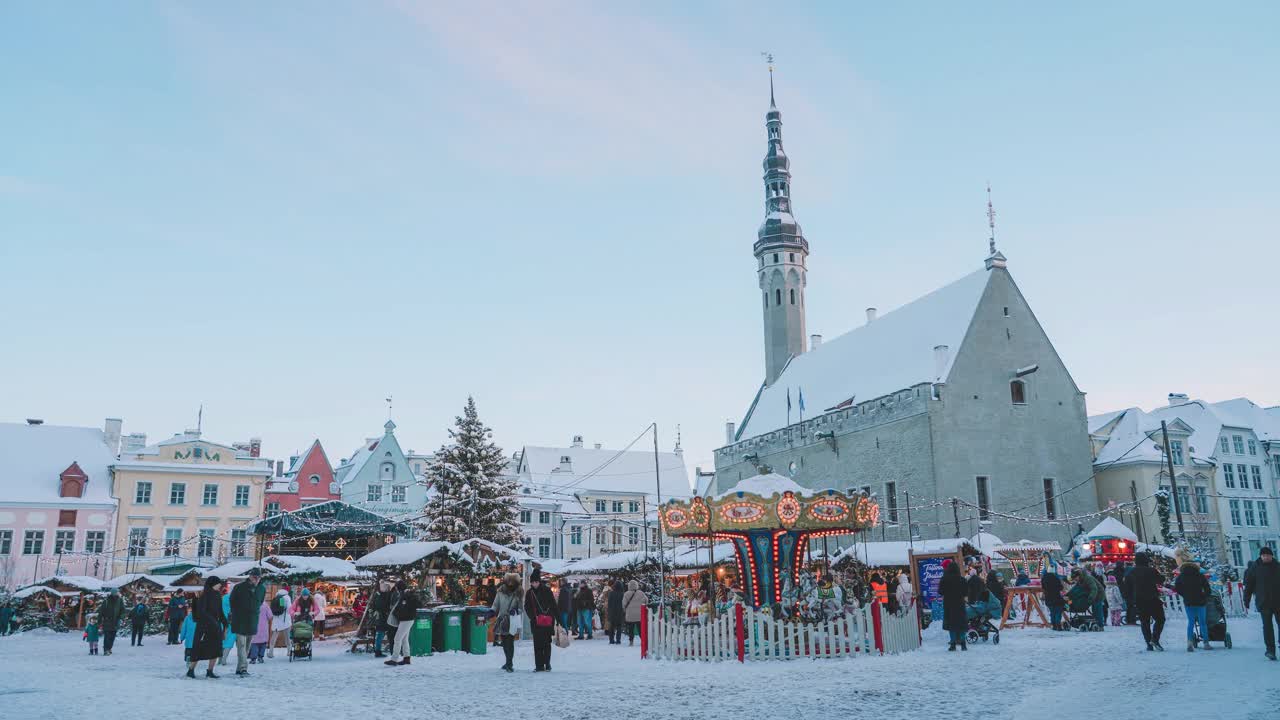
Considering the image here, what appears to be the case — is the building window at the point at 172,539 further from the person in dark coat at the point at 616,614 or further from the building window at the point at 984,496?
the building window at the point at 984,496

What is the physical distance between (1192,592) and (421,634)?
48.3ft

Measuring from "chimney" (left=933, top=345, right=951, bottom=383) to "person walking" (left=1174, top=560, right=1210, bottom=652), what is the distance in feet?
87.1

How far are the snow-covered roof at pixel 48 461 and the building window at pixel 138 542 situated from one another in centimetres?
210

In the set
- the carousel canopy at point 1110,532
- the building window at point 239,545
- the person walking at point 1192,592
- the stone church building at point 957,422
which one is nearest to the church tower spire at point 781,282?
the stone church building at point 957,422

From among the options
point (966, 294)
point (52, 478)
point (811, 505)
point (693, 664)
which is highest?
point (966, 294)

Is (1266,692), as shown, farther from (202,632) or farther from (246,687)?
(202,632)

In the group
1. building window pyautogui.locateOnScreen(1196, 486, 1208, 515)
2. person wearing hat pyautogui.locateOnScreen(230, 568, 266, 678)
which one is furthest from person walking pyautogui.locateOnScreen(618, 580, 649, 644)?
building window pyautogui.locateOnScreen(1196, 486, 1208, 515)

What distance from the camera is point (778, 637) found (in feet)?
54.1

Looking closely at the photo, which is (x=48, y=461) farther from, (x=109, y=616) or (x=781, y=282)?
(x=781, y=282)

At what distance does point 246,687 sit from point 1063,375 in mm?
40305

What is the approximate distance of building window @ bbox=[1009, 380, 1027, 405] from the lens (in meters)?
42.5

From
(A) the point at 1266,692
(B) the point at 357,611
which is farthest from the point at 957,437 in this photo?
(A) the point at 1266,692

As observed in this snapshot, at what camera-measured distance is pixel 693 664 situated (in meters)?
16.2

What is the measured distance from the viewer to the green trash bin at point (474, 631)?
68.5ft
